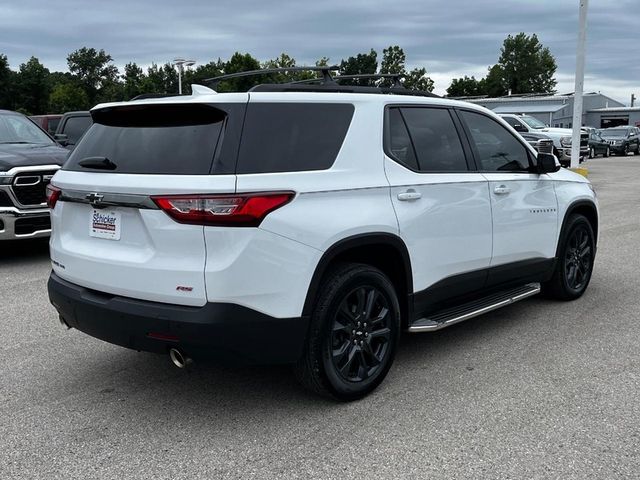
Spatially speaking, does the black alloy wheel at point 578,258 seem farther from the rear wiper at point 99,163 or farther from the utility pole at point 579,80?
the utility pole at point 579,80

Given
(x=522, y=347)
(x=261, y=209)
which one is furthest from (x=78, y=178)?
(x=522, y=347)

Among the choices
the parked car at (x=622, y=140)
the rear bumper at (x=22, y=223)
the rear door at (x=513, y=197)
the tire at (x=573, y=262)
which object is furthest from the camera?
the parked car at (x=622, y=140)

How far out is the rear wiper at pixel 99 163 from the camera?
3.73m

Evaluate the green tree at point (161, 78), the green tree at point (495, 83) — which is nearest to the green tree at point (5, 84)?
the green tree at point (161, 78)

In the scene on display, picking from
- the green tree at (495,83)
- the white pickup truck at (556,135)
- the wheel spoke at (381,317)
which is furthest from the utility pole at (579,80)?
the green tree at (495,83)

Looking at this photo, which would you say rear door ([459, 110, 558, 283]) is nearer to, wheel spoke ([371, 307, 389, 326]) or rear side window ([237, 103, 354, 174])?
wheel spoke ([371, 307, 389, 326])

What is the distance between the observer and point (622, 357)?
467 cm

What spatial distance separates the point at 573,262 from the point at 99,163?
170 inches

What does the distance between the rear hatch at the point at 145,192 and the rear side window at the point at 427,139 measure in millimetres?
1161

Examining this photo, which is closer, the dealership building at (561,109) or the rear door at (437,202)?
the rear door at (437,202)

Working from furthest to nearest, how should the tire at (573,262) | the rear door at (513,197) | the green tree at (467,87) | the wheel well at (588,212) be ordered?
1. the green tree at (467,87)
2. the wheel well at (588,212)
3. the tire at (573,262)
4. the rear door at (513,197)

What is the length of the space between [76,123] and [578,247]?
11.1 m

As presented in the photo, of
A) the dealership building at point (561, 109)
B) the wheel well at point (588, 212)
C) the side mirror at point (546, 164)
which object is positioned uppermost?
the dealership building at point (561, 109)

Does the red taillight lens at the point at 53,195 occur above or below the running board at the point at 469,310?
above
